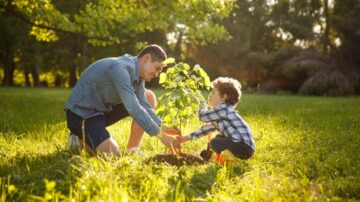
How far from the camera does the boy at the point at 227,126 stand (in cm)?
489

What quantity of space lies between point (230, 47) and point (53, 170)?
30994 millimetres

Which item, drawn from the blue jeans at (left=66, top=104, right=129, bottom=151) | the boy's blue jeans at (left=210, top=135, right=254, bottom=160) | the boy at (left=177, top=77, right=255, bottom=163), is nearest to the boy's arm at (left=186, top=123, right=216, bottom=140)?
the boy at (left=177, top=77, right=255, bottom=163)


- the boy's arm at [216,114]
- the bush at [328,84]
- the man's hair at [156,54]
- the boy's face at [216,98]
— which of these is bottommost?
the bush at [328,84]

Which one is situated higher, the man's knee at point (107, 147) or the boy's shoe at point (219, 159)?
the man's knee at point (107, 147)

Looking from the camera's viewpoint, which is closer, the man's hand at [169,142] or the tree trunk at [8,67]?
the man's hand at [169,142]

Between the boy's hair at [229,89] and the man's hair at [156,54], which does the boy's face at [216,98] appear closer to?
the boy's hair at [229,89]

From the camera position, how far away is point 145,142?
6258 mm

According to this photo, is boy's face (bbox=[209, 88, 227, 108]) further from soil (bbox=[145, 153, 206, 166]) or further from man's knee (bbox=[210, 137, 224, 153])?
soil (bbox=[145, 153, 206, 166])

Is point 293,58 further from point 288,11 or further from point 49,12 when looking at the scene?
Answer: point 49,12

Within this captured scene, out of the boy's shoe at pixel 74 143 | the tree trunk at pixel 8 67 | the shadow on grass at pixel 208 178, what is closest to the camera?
the shadow on grass at pixel 208 178

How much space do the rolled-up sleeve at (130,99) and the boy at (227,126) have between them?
0.44 m

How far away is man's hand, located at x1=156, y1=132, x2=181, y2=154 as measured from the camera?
4.65m

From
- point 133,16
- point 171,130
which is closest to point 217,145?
point 171,130

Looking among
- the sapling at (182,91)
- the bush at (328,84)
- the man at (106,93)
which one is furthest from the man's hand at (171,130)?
the bush at (328,84)
